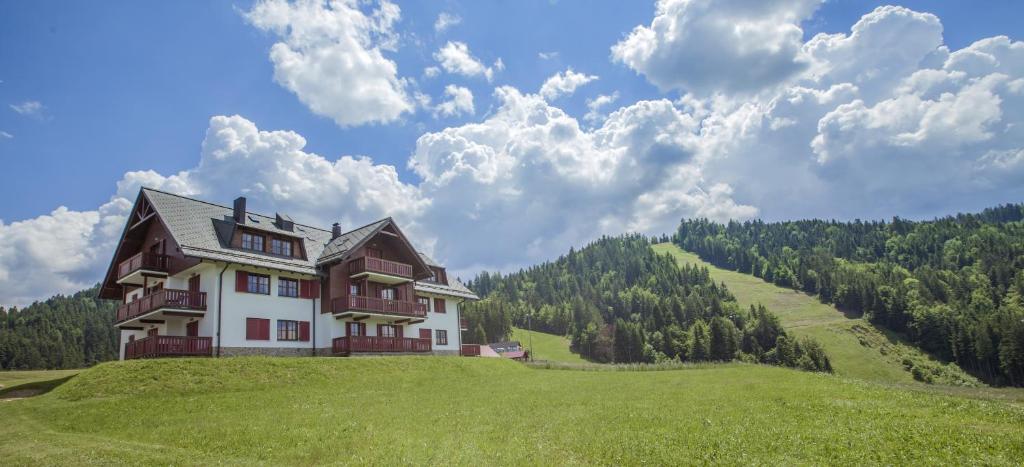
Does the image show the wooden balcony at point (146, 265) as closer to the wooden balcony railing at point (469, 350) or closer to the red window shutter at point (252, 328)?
the red window shutter at point (252, 328)

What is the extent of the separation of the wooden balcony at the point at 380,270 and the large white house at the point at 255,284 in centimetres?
8

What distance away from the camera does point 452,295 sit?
167ft

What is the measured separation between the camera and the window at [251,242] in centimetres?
3644

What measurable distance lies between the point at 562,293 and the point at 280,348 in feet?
539

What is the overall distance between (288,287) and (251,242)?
3880mm

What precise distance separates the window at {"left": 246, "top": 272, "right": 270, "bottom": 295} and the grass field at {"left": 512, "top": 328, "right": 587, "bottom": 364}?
321 ft

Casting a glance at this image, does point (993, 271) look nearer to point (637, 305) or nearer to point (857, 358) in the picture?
point (857, 358)

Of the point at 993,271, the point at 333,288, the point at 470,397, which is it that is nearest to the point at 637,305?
the point at 993,271

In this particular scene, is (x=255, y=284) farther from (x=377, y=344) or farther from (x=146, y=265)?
(x=377, y=344)

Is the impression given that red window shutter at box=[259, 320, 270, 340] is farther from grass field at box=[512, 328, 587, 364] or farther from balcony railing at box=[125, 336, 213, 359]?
grass field at box=[512, 328, 587, 364]

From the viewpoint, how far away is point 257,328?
34875mm

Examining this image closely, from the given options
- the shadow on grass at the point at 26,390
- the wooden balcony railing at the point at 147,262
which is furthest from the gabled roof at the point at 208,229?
the shadow on grass at the point at 26,390

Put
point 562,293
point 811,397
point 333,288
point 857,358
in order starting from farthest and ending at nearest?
point 562,293, point 857,358, point 333,288, point 811,397

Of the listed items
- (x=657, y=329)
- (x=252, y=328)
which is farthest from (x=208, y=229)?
(x=657, y=329)
